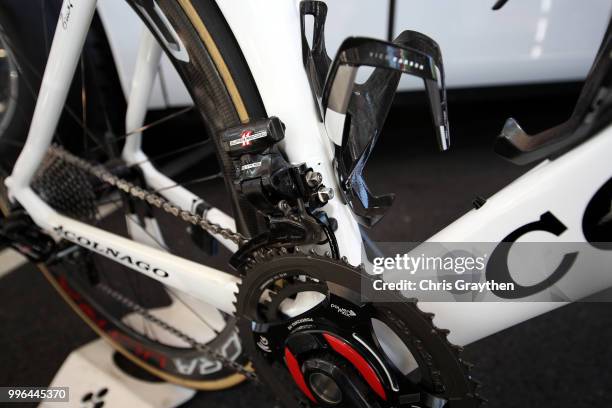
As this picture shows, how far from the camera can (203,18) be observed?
0.50 meters

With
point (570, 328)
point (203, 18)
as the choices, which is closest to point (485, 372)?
point (570, 328)

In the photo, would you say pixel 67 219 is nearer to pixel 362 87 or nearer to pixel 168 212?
pixel 168 212

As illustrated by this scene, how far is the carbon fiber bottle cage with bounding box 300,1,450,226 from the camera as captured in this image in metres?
0.43

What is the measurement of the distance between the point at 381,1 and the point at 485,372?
3.21 ft

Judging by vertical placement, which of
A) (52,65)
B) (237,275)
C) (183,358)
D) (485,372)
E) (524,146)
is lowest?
(485,372)

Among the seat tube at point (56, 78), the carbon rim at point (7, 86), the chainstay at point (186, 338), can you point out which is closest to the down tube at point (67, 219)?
the seat tube at point (56, 78)

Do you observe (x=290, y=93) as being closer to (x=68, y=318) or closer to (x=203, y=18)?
(x=203, y=18)

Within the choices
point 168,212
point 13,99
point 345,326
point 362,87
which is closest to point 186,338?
point 168,212

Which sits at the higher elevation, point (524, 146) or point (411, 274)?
point (524, 146)

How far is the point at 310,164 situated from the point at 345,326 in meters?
0.18

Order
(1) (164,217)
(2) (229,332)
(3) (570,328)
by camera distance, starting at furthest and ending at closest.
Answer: (1) (164,217)
(3) (570,328)
(2) (229,332)

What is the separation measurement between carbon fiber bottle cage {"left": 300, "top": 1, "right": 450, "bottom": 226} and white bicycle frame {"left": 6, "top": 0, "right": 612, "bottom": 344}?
0.02m

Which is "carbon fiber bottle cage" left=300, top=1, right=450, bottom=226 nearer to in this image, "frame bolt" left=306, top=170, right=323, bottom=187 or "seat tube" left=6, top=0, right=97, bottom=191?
"frame bolt" left=306, top=170, right=323, bottom=187

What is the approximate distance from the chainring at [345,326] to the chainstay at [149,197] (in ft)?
0.21
